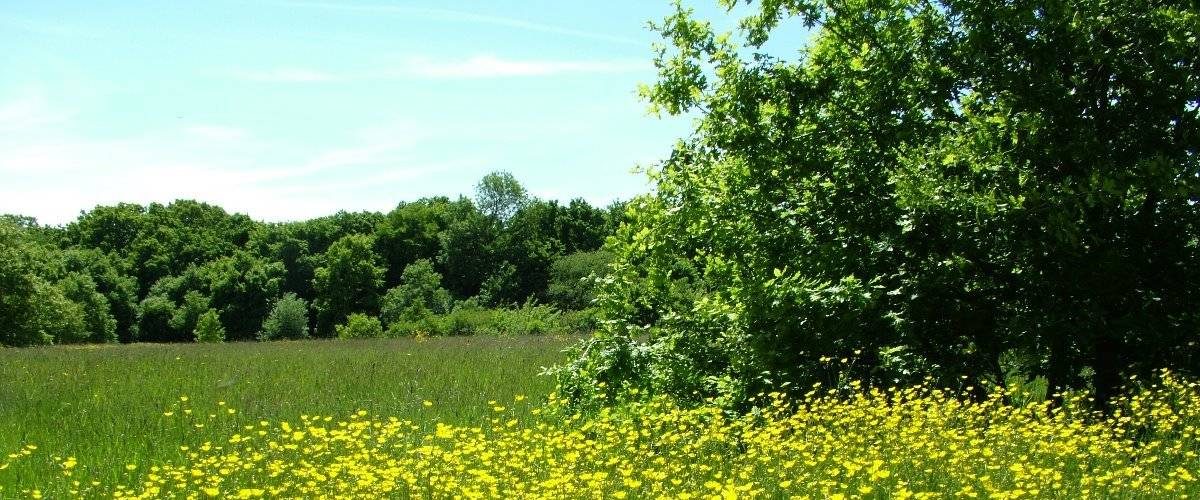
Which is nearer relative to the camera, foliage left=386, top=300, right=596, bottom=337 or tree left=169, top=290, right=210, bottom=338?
foliage left=386, top=300, right=596, bottom=337

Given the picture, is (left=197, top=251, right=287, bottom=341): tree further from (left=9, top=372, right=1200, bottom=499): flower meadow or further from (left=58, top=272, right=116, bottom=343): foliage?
(left=9, top=372, right=1200, bottom=499): flower meadow

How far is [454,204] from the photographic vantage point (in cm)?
7356

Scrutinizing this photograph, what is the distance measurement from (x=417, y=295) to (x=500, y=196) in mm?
14205

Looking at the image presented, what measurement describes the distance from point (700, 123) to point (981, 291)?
2966mm

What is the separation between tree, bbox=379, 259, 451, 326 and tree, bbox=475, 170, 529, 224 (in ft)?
28.5

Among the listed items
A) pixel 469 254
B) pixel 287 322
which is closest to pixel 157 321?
pixel 287 322

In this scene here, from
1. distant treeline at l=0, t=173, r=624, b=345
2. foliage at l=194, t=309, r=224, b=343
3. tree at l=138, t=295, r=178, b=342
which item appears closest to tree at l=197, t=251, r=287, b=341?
distant treeline at l=0, t=173, r=624, b=345

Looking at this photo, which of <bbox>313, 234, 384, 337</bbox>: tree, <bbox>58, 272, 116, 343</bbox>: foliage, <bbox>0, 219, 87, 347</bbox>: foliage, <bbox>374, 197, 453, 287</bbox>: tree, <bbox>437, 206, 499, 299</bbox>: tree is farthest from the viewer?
<bbox>374, 197, 453, 287</bbox>: tree

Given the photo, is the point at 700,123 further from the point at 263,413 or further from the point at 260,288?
the point at 260,288

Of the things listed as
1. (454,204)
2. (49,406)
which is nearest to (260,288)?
(454,204)

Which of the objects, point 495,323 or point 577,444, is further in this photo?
point 495,323

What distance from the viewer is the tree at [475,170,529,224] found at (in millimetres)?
70125

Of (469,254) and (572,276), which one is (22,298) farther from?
(469,254)

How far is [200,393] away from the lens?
12.4 meters
